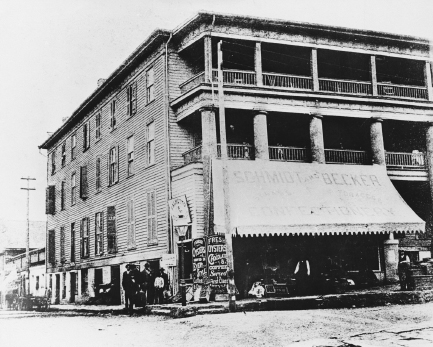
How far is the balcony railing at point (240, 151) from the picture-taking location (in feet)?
69.9

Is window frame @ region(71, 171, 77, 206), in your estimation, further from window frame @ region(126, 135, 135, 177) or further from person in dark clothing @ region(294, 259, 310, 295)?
person in dark clothing @ region(294, 259, 310, 295)

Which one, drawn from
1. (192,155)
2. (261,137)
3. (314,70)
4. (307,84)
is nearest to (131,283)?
(192,155)

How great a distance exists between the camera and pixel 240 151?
21938 millimetres

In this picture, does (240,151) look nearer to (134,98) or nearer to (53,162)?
(134,98)

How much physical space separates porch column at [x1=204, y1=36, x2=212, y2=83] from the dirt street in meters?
9.50

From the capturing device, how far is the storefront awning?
17.9 m

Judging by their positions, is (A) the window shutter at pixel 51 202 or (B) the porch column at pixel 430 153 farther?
(A) the window shutter at pixel 51 202

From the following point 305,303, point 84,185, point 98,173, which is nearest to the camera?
point 305,303

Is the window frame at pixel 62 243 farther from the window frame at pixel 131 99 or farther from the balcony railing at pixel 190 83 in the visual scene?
the balcony railing at pixel 190 83

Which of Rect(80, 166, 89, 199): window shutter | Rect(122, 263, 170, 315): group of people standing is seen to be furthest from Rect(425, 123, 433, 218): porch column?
Rect(80, 166, 89, 199): window shutter

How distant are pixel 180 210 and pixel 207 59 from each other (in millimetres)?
5776

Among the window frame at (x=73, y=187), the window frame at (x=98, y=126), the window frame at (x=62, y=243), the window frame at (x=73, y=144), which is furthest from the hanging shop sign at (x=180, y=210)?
the window frame at (x=62, y=243)

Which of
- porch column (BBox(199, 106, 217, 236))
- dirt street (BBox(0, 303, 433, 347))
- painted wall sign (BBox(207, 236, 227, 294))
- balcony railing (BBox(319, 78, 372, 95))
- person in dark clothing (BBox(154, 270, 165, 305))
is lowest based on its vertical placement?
dirt street (BBox(0, 303, 433, 347))

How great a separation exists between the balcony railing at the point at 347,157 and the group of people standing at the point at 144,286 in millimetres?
8842
